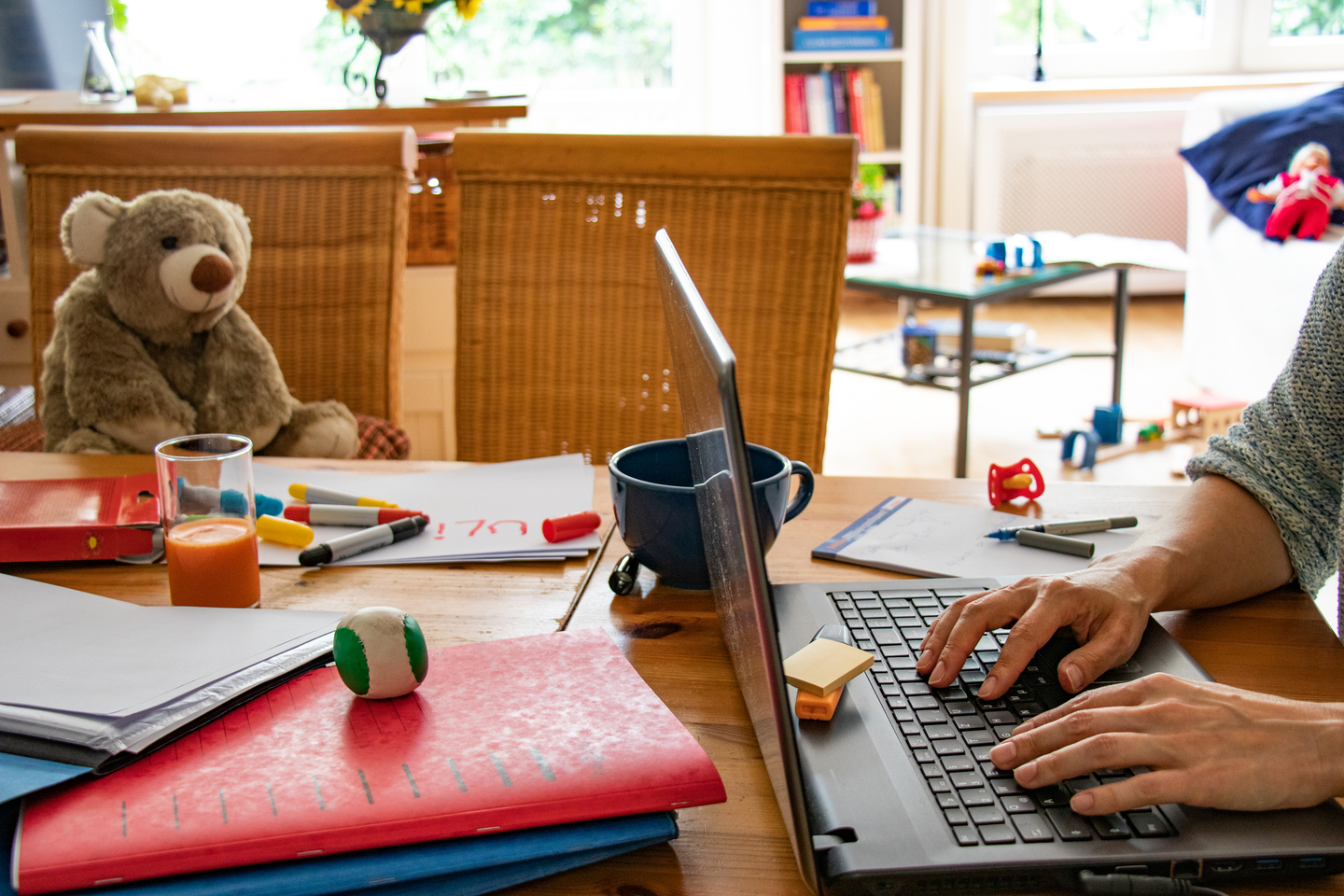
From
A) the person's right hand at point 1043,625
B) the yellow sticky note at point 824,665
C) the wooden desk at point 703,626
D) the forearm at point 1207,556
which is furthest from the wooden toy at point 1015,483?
the yellow sticky note at point 824,665

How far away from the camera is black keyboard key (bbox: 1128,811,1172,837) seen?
46 cm

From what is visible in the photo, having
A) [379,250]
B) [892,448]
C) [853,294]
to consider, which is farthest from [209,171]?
[853,294]

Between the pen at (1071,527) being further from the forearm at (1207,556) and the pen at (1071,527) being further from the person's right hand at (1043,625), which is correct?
the person's right hand at (1043,625)

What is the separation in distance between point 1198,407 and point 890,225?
1.74 meters

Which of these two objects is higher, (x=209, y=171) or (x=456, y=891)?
(x=209, y=171)

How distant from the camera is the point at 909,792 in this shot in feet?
1.59

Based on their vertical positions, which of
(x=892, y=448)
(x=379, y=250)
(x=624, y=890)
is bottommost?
(x=892, y=448)

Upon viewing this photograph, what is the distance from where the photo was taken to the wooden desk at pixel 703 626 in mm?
462

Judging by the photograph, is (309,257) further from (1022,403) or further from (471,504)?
(1022,403)

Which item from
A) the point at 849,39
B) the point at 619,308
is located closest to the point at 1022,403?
the point at 849,39

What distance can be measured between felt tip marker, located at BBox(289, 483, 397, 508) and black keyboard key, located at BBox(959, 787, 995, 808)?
544 millimetres

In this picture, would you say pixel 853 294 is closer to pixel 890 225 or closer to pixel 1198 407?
pixel 890 225

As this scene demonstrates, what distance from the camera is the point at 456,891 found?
0.44 meters

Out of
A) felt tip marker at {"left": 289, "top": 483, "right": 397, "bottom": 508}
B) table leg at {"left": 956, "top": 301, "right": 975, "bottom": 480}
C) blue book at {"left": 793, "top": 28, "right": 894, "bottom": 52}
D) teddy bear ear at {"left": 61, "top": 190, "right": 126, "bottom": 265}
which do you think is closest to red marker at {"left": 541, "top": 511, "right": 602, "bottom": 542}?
felt tip marker at {"left": 289, "top": 483, "right": 397, "bottom": 508}
